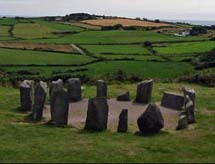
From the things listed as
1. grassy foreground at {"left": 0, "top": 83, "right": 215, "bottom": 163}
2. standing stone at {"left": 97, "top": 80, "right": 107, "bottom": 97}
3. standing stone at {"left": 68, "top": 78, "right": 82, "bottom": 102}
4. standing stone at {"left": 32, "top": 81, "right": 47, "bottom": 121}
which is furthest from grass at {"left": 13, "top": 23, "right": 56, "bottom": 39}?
grassy foreground at {"left": 0, "top": 83, "right": 215, "bottom": 163}

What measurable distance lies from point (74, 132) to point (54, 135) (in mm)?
1284

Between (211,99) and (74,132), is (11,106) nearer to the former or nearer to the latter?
(74,132)

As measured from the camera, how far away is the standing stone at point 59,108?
87.2 feet

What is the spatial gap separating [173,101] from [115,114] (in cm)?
429

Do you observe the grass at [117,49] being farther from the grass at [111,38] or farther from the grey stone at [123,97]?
the grey stone at [123,97]

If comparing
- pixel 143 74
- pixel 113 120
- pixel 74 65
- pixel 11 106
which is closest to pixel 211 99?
pixel 113 120

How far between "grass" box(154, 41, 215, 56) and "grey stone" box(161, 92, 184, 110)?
4155 centimetres

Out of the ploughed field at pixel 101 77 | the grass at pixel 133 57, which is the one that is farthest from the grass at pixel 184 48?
the grass at pixel 133 57

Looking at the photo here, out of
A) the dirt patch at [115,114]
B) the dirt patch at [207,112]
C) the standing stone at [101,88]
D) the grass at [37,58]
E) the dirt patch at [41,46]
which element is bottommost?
the dirt patch at [41,46]

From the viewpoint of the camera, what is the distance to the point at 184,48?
264 feet

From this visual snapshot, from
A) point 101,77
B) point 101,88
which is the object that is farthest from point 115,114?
point 101,77

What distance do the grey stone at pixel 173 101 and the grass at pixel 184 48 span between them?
136ft

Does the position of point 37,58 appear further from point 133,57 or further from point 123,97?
point 123,97

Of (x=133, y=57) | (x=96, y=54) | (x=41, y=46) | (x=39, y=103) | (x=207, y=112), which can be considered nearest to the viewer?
(x=39, y=103)
